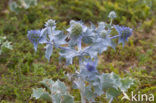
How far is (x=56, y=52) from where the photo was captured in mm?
3182

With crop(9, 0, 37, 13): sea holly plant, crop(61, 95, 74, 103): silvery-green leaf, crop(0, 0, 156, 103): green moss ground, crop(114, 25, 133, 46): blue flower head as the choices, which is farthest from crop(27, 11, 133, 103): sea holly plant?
crop(9, 0, 37, 13): sea holly plant

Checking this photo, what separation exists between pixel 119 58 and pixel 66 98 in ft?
4.28

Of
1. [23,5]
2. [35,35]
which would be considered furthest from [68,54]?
[23,5]

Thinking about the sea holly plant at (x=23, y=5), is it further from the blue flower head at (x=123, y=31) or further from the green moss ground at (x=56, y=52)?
the blue flower head at (x=123, y=31)

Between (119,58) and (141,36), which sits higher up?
(141,36)

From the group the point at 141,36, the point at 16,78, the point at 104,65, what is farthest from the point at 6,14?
the point at 141,36

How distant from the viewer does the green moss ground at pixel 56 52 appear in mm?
2578

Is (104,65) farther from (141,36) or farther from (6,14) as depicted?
(6,14)

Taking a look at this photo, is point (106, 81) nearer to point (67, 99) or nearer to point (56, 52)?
point (67, 99)

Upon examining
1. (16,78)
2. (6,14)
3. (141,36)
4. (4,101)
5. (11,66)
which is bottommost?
(4,101)

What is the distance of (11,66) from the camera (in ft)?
9.67

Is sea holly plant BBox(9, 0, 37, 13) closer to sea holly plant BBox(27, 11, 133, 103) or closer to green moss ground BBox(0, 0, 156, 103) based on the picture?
green moss ground BBox(0, 0, 156, 103)

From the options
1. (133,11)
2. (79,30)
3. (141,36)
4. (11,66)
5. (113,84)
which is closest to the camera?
(79,30)

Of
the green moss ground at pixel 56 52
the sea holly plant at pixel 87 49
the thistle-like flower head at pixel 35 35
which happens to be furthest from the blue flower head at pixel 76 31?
the green moss ground at pixel 56 52
